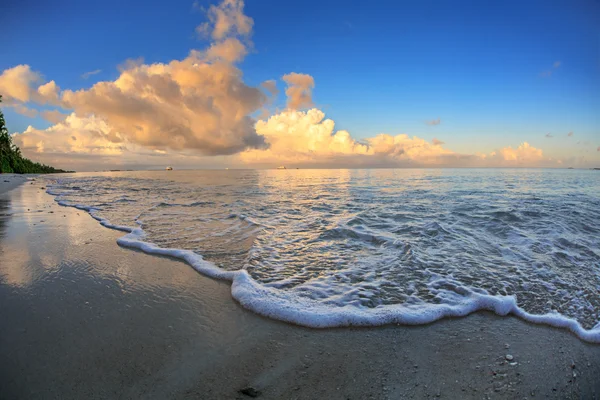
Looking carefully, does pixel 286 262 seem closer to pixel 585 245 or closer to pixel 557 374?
pixel 557 374

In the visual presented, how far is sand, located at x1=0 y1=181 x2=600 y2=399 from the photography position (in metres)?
2.31

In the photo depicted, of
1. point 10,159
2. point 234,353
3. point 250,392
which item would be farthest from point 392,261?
point 10,159

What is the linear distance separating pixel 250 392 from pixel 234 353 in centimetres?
54

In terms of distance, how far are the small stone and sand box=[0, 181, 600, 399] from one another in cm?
4

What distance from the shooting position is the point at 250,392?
2262 mm

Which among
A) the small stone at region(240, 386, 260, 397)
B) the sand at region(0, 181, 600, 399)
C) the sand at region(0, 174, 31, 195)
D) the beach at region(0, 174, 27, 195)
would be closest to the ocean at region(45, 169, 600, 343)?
the sand at region(0, 181, 600, 399)

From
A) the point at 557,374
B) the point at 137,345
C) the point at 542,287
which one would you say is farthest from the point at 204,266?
the point at 542,287

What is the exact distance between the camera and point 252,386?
7.64 feet

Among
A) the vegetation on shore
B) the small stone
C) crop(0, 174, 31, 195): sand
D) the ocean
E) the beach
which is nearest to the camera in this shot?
the small stone

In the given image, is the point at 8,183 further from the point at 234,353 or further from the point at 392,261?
the point at 392,261

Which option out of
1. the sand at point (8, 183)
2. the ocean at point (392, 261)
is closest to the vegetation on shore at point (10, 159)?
the sand at point (8, 183)

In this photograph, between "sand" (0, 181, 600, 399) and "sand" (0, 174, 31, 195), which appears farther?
"sand" (0, 174, 31, 195)

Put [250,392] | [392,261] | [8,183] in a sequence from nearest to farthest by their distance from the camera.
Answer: [250,392], [392,261], [8,183]

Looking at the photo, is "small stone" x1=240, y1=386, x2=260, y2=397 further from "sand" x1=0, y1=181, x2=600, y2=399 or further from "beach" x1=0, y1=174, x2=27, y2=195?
"beach" x1=0, y1=174, x2=27, y2=195
